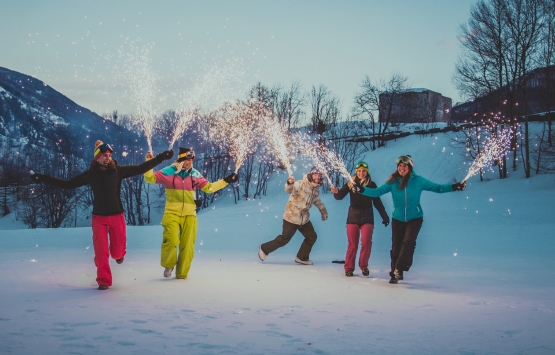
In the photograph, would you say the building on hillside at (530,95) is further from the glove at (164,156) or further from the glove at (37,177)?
the glove at (37,177)

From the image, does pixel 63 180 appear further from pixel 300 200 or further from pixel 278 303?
pixel 300 200

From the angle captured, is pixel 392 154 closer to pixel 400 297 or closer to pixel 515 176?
pixel 515 176

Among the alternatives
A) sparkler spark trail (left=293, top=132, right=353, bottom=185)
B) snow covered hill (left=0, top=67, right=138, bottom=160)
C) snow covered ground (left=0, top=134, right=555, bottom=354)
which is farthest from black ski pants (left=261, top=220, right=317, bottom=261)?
snow covered hill (left=0, top=67, right=138, bottom=160)

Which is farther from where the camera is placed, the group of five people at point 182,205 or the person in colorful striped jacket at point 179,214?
the person in colorful striped jacket at point 179,214

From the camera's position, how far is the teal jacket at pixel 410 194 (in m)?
7.66

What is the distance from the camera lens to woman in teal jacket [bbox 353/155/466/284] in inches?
297

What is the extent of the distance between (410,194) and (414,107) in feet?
184

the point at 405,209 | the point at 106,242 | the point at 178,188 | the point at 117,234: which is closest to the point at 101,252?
the point at 106,242

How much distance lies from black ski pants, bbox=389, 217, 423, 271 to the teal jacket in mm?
94

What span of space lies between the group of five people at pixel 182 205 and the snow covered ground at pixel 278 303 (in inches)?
16.1

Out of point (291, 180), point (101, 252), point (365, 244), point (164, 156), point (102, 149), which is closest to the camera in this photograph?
point (101, 252)

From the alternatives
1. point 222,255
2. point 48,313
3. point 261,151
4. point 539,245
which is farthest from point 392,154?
point 48,313

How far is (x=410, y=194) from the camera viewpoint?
769cm

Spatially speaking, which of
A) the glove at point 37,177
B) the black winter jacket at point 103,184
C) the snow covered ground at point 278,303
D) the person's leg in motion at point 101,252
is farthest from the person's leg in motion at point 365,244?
the glove at point 37,177
